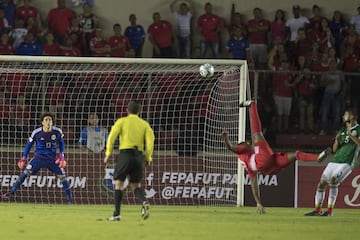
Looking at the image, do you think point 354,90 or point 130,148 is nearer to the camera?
point 130,148

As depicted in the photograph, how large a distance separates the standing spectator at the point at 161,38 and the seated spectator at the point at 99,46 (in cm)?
130

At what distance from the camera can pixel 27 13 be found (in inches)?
997

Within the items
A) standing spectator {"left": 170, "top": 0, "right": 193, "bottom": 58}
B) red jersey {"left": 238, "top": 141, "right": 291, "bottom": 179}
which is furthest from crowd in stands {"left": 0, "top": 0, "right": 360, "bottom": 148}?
red jersey {"left": 238, "top": 141, "right": 291, "bottom": 179}

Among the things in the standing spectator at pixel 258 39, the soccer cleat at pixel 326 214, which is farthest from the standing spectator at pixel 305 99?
the soccer cleat at pixel 326 214

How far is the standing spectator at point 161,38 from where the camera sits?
25.3 meters

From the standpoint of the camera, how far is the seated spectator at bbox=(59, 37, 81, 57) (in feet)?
79.8

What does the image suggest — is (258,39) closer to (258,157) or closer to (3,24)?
(3,24)

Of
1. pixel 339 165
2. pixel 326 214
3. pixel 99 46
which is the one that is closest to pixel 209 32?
pixel 99 46

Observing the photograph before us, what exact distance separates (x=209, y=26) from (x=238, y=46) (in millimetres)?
1006

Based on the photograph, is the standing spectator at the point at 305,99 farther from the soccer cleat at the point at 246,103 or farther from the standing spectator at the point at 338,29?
the soccer cleat at the point at 246,103

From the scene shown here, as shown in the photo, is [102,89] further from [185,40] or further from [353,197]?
[353,197]

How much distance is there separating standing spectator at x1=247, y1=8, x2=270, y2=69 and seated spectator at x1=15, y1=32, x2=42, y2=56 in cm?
524

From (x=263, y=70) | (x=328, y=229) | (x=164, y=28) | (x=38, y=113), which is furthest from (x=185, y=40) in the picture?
(x=328, y=229)

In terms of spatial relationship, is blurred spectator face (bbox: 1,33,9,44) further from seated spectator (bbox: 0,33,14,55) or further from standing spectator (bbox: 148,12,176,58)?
standing spectator (bbox: 148,12,176,58)
